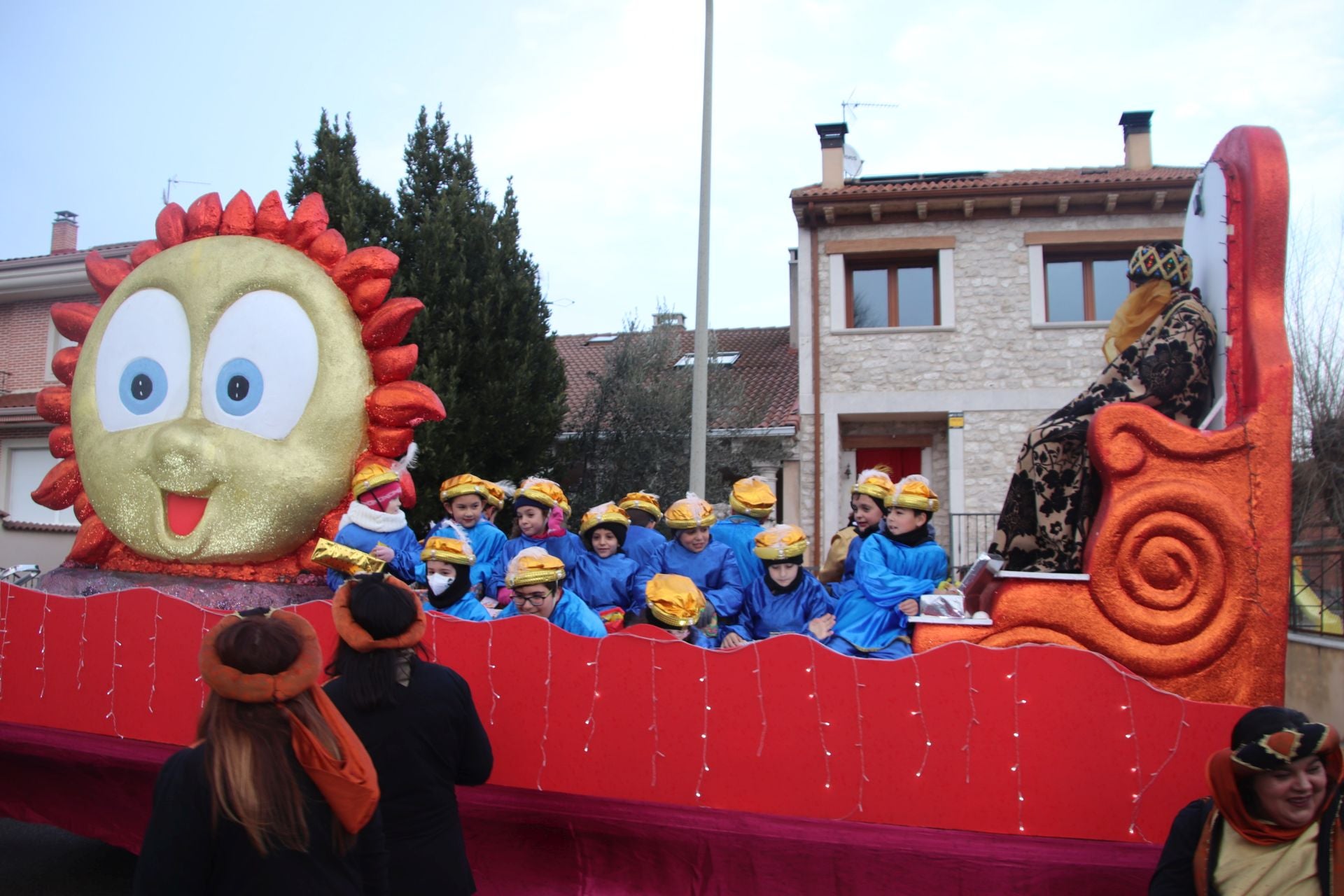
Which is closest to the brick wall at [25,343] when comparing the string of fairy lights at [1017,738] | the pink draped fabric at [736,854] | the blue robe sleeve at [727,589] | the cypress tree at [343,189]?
the cypress tree at [343,189]

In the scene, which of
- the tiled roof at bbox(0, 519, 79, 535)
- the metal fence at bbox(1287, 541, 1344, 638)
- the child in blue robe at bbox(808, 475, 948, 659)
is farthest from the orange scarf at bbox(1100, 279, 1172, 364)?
the tiled roof at bbox(0, 519, 79, 535)

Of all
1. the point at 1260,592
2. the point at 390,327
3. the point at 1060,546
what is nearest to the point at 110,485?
the point at 390,327

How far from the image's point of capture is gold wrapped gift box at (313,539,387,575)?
13.6 feet

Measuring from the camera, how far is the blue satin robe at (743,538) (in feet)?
17.9

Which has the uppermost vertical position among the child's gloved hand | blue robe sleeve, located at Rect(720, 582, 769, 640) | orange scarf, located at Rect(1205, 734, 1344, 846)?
the child's gloved hand

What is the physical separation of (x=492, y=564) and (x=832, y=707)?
2.70 metres

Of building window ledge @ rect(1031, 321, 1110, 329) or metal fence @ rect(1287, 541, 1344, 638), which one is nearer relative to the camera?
metal fence @ rect(1287, 541, 1344, 638)

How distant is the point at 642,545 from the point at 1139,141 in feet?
41.6

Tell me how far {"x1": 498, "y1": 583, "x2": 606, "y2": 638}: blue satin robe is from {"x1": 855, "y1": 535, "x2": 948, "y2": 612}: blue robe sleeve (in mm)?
1079

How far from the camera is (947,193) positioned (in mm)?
13609

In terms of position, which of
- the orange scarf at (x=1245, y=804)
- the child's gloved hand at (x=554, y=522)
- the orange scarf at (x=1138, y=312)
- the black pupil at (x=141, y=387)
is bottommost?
the orange scarf at (x=1245, y=804)

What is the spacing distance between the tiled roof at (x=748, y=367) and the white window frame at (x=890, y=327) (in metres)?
1.42

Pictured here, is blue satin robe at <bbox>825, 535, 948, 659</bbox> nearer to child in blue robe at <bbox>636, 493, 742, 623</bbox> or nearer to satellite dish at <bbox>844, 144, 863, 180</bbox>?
child in blue robe at <bbox>636, 493, 742, 623</bbox>

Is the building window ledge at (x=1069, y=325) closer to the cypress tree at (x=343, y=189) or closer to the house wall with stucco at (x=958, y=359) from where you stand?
the house wall with stucco at (x=958, y=359)
